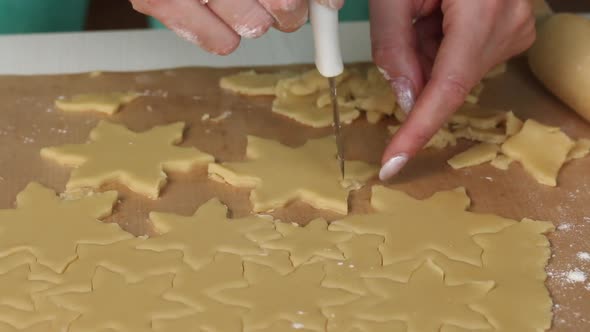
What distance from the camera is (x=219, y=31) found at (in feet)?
3.38

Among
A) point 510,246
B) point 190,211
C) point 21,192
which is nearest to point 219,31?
point 190,211

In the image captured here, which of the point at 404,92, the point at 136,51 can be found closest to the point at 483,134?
the point at 404,92

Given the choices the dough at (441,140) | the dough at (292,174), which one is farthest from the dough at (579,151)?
the dough at (292,174)

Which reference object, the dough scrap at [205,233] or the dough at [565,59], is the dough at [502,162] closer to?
the dough at [565,59]

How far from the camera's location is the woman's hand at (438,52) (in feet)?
3.57

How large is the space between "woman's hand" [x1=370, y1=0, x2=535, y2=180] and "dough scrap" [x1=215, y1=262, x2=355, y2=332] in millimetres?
234

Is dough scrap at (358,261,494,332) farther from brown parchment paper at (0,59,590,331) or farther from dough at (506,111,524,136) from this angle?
dough at (506,111,524,136)

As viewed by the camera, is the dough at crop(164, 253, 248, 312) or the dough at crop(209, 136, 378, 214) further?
the dough at crop(209, 136, 378, 214)

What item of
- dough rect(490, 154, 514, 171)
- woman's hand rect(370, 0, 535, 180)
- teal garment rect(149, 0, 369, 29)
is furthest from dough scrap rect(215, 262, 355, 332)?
teal garment rect(149, 0, 369, 29)

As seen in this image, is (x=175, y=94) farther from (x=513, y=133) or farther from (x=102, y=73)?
(x=513, y=133)

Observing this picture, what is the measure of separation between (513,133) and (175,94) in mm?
537

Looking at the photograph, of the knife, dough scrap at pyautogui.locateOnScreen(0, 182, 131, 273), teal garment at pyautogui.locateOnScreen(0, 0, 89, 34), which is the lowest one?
teal garment at pyautogui.locateOnScreen(0, 0, 89, 34)

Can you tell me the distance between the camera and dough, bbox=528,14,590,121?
125 centimetres

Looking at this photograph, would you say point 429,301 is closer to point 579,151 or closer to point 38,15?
point 579,151
